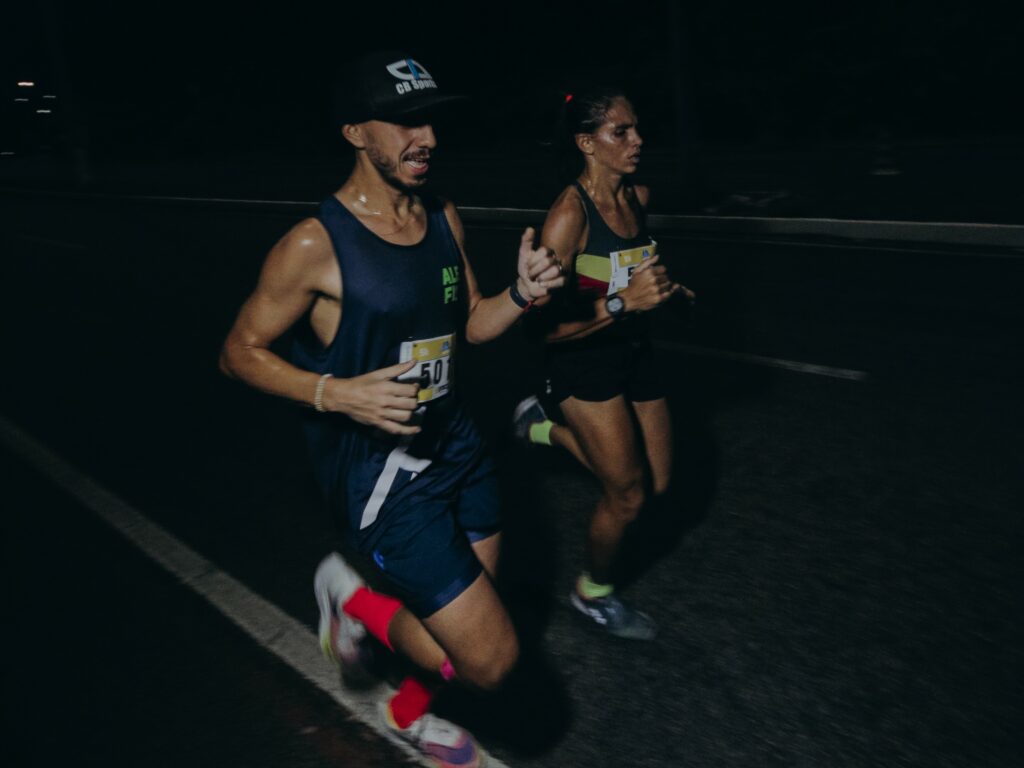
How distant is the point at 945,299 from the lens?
9.20 m

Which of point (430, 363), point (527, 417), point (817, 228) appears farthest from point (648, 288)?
point (817, 228)

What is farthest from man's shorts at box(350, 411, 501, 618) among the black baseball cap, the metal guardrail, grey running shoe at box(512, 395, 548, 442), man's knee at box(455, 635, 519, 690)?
the metal guardrail

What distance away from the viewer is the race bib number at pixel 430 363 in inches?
117

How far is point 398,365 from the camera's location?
9.04 ft

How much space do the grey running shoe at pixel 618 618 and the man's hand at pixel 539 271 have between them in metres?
1.44

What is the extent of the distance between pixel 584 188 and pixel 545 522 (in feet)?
5.93

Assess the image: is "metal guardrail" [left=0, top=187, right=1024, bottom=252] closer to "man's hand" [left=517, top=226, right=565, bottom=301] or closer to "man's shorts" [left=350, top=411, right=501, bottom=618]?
"man's hand" [left=517, top=226, right=565, bottom=301]

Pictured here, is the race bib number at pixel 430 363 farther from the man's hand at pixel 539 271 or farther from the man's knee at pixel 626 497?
the man's knee at pixel 626 497

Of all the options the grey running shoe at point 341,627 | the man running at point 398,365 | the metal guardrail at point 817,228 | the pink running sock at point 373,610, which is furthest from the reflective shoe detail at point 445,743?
the metal guardrail at point 817,228

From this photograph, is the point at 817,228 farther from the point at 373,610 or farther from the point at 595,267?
the point at 373,610

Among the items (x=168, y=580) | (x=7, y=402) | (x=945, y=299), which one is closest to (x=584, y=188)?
(x=168, y=580)

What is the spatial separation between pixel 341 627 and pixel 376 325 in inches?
43.3

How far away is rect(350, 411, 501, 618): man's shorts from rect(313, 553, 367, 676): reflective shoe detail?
1.36 feet

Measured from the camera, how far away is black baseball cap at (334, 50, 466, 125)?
2.80 metres
